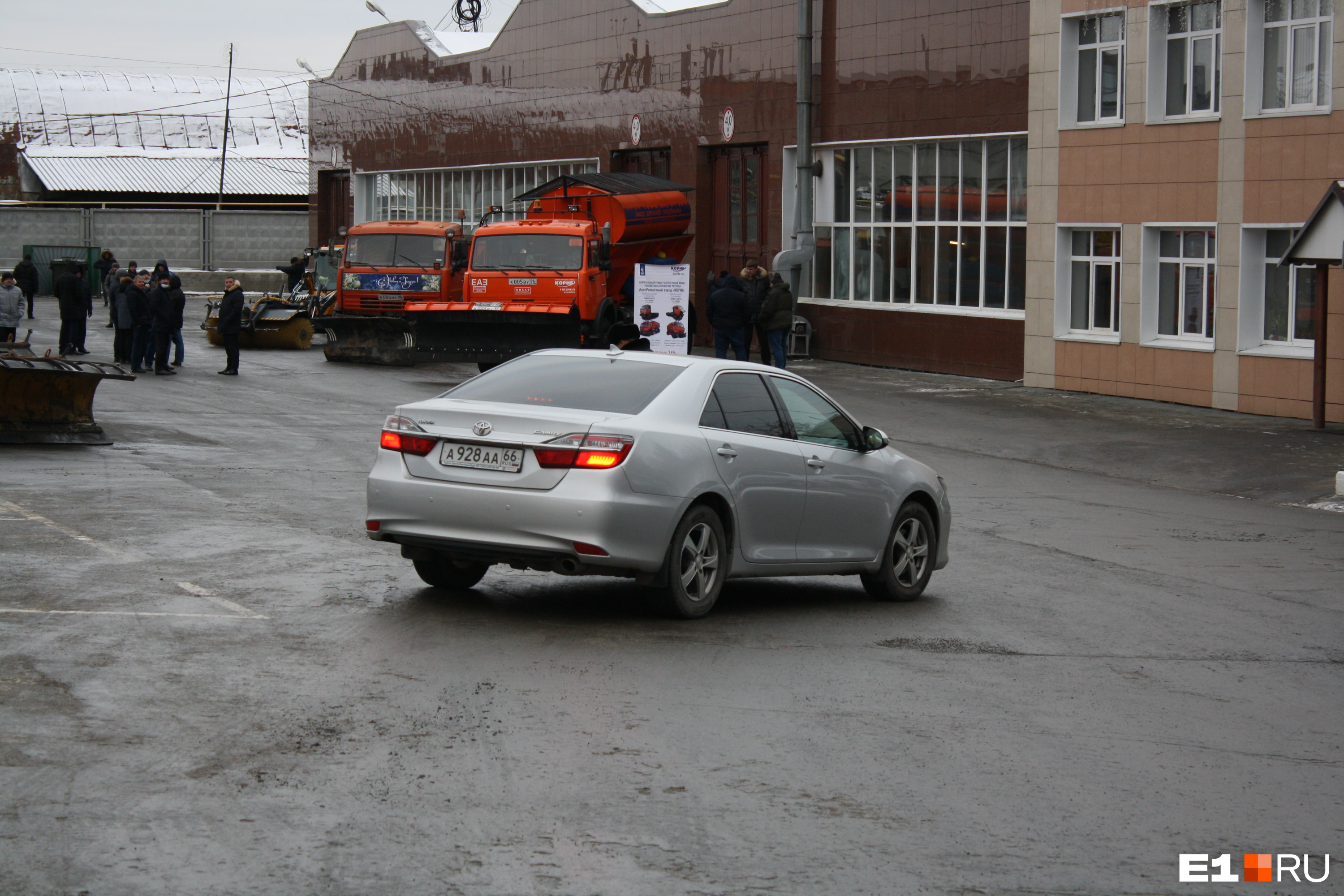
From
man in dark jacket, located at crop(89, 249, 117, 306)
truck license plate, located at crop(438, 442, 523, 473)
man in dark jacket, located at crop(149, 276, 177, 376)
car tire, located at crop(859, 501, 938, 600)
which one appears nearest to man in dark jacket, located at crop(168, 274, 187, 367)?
man in dark jacket, located at crop(149, 276, 177, 376)

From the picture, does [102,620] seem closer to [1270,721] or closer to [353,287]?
[1270,721]

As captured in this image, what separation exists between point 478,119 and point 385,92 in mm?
6835

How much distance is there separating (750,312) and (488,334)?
445 cm

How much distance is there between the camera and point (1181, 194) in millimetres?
23516

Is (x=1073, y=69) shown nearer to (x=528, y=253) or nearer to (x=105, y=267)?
(x=528, y=253)

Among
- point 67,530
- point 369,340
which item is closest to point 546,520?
point 67,530

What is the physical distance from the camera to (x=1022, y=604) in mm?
10016

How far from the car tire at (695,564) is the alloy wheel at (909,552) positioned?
1722 mm

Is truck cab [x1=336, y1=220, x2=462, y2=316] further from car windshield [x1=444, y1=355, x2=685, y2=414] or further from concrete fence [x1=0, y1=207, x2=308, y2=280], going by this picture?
concrete fence [x1=0, y1=207, x2=308, y2=280]

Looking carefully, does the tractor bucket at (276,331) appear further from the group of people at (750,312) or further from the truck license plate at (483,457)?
the truck license plate at (483,457)

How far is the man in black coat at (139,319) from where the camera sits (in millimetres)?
26469

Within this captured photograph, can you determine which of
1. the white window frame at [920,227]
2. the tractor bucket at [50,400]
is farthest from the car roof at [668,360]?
the white window frame at [920,227]

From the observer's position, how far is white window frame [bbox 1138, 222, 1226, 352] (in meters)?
23.7

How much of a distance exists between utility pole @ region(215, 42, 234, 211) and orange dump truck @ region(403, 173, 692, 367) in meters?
37.9
